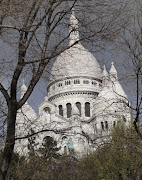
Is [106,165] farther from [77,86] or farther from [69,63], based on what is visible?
[77,86]

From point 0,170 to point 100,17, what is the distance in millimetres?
3837

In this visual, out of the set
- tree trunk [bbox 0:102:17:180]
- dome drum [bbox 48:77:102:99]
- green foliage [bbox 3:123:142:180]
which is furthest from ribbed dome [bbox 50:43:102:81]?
dome drum [bbox 48:77:102:99]

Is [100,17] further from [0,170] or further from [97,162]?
[97,162]

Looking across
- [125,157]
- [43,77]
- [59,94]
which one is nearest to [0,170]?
[43,77]

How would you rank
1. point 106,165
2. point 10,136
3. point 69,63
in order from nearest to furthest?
1. point 10,136
2. point 69,63
3. point 106,165

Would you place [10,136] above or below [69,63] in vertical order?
below

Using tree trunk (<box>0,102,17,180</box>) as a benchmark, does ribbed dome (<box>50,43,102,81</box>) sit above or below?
above

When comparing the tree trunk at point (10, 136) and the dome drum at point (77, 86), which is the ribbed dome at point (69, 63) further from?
the dome drum at point (77, 86)

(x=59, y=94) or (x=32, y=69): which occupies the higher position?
(x=59, y=94)

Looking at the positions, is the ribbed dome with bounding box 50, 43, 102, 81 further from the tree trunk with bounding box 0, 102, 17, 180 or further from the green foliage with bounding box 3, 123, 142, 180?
the green foliage with bounding box 3, 123, 142, 180

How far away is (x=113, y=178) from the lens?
63.4 ft

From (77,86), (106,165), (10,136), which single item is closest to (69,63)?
(10,136)

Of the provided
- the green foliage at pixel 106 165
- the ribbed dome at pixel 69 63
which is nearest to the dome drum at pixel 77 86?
the green foliage at pixel 106 165

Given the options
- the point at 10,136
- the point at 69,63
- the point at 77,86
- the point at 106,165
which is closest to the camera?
the point at 10,136
